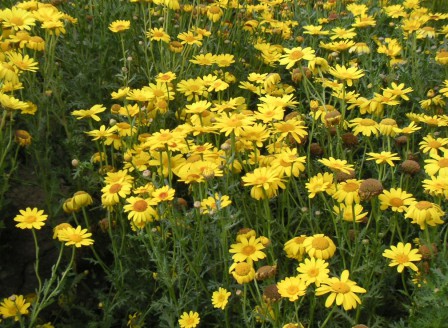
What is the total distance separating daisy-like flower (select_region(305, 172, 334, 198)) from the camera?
8.14ft

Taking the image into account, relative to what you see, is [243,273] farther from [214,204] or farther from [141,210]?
[141,210]

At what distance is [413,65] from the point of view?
3627 millimetres

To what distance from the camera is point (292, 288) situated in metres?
2.08

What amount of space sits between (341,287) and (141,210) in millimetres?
808

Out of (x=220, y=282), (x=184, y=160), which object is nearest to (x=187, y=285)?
(x=220, y=282)

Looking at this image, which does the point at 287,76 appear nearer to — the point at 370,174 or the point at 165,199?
the point at 370,174

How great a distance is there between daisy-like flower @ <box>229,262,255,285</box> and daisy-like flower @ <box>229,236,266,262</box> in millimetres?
44

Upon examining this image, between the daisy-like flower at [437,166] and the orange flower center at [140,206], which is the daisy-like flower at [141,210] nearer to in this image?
the orange flower center at [140,206]

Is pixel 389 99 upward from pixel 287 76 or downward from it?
upward

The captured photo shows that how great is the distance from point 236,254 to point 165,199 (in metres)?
0.34

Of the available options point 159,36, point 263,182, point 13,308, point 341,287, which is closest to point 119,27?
point 159,36

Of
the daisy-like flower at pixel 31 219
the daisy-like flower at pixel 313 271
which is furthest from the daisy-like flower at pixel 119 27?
the daisy-like flower at pixel 313 271

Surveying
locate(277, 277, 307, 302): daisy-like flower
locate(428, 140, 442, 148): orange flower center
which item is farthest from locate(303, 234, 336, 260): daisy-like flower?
locate(428, 140, 442, 148): orange flower center

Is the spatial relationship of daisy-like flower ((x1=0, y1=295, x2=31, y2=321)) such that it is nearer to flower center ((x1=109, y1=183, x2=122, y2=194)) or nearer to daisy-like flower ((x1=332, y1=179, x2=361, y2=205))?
flower center ((x1=109, y1=183, x2=122, y2=194))
